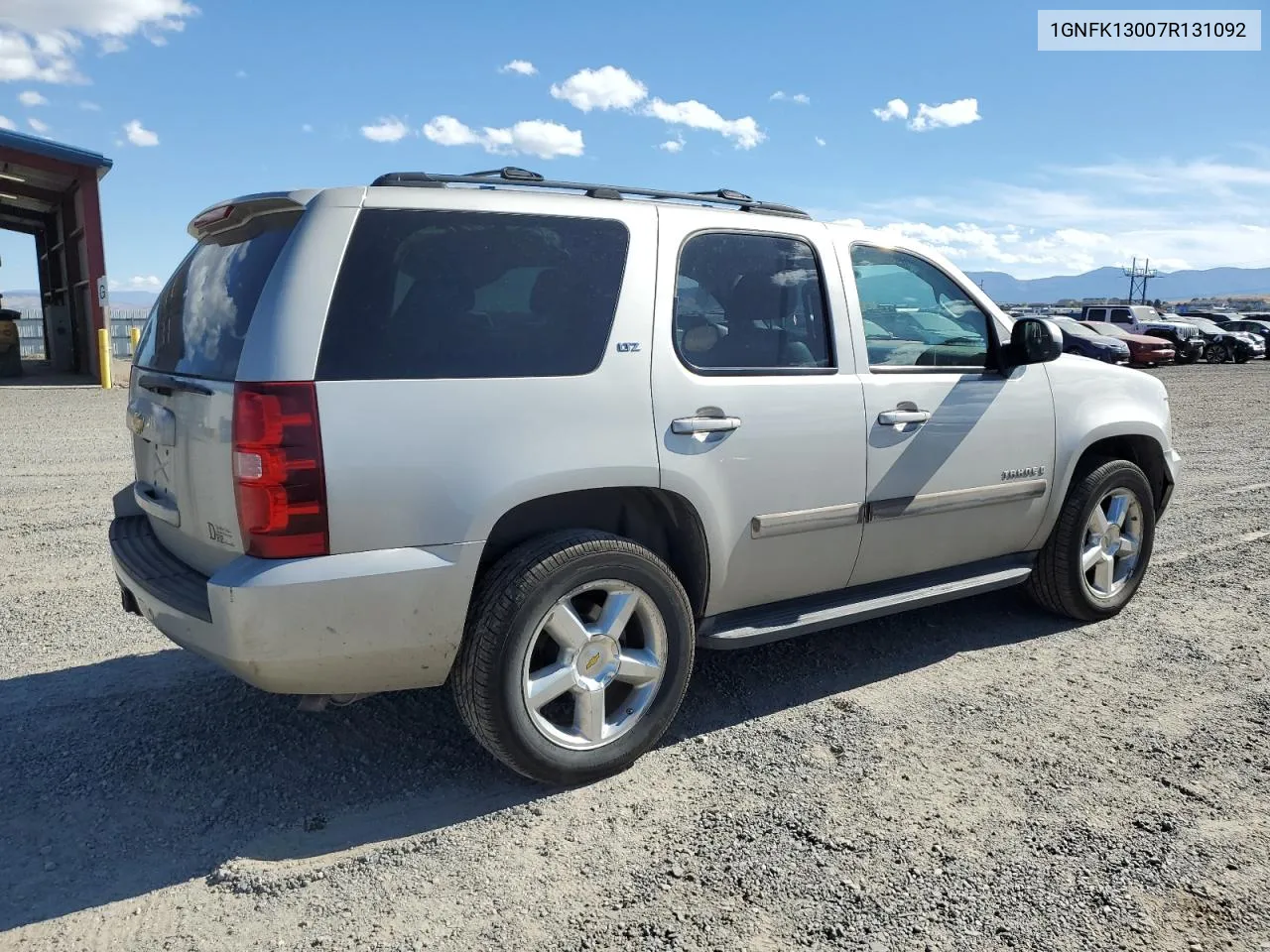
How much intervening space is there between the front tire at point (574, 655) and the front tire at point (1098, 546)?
2232mm

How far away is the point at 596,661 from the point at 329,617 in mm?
902

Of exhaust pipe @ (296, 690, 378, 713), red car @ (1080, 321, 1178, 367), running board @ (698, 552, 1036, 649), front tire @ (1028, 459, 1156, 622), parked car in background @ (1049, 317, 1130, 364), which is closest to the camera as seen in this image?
exhaust pipe @ (296, 690, 378, 713)

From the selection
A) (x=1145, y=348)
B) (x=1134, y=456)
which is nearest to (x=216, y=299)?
(x=1134, y=456)

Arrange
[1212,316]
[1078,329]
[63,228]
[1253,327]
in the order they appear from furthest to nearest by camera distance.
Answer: [1212,316] → [1253,327] → [1078,329] → [63,228]

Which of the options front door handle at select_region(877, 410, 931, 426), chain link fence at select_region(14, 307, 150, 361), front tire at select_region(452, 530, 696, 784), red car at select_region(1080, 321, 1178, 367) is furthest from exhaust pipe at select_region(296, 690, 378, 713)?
chain link fence at select_region(14, 307, 150, 361)

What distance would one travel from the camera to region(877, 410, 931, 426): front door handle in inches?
155

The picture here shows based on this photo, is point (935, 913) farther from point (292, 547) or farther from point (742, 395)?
point (292, 547)

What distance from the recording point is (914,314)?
4.25 metres

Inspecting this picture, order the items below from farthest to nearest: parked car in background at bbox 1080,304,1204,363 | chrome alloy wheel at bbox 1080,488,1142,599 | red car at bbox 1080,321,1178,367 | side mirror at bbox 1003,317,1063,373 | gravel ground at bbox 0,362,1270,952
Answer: parked car in background at bbox 1080,304,1204,363
red car at bbox 1080,321,1178,367
chrome alloy wheel at bbox 1080,488,1142,599
side mirror at bbox 1003,317,1063,373
gravel ground at bbox 0,362,1270,952

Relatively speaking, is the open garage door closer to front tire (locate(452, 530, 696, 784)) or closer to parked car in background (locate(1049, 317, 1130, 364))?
front tire (locate(452, 530, 696, 784))

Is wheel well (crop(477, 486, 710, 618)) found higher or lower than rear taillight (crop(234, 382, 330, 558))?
lower

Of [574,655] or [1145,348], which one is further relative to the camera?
[1145,348]

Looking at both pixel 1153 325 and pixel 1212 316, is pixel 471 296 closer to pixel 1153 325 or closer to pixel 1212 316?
pixel 1153 325

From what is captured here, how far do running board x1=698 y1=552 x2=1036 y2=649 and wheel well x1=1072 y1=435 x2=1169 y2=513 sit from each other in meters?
0.57
